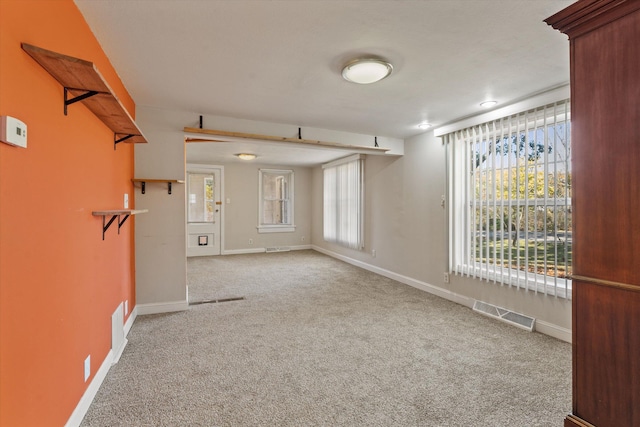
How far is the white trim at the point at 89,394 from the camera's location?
1622 millimetres

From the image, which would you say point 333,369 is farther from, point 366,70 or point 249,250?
point 249,250

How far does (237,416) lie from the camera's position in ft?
5.66

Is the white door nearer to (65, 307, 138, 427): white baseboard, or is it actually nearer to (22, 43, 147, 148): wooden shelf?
(65, 307, 138, 427): white baseboard

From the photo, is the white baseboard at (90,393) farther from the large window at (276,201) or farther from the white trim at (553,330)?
the large window at (276,201)

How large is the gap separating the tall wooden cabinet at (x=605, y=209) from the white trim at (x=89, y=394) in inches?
97.6

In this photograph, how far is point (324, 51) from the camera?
213cm

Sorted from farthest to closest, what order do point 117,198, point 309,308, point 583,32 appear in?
1. point 309,308
2. point 117,198
3. point 583,32

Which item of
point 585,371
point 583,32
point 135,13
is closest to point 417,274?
point 585,371

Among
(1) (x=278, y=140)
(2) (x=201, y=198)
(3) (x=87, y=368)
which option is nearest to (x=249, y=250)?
(2) (x=201, y=198)

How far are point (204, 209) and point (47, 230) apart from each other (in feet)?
20.1

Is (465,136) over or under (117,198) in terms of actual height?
over

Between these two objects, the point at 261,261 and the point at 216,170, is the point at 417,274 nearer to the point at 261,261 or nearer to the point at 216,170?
the point at 261,261

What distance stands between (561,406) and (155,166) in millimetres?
3947

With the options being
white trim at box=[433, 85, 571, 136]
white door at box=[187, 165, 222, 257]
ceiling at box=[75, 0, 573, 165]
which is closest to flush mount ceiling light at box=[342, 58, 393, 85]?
ceiling at box=[75, 0, 573, 165]
